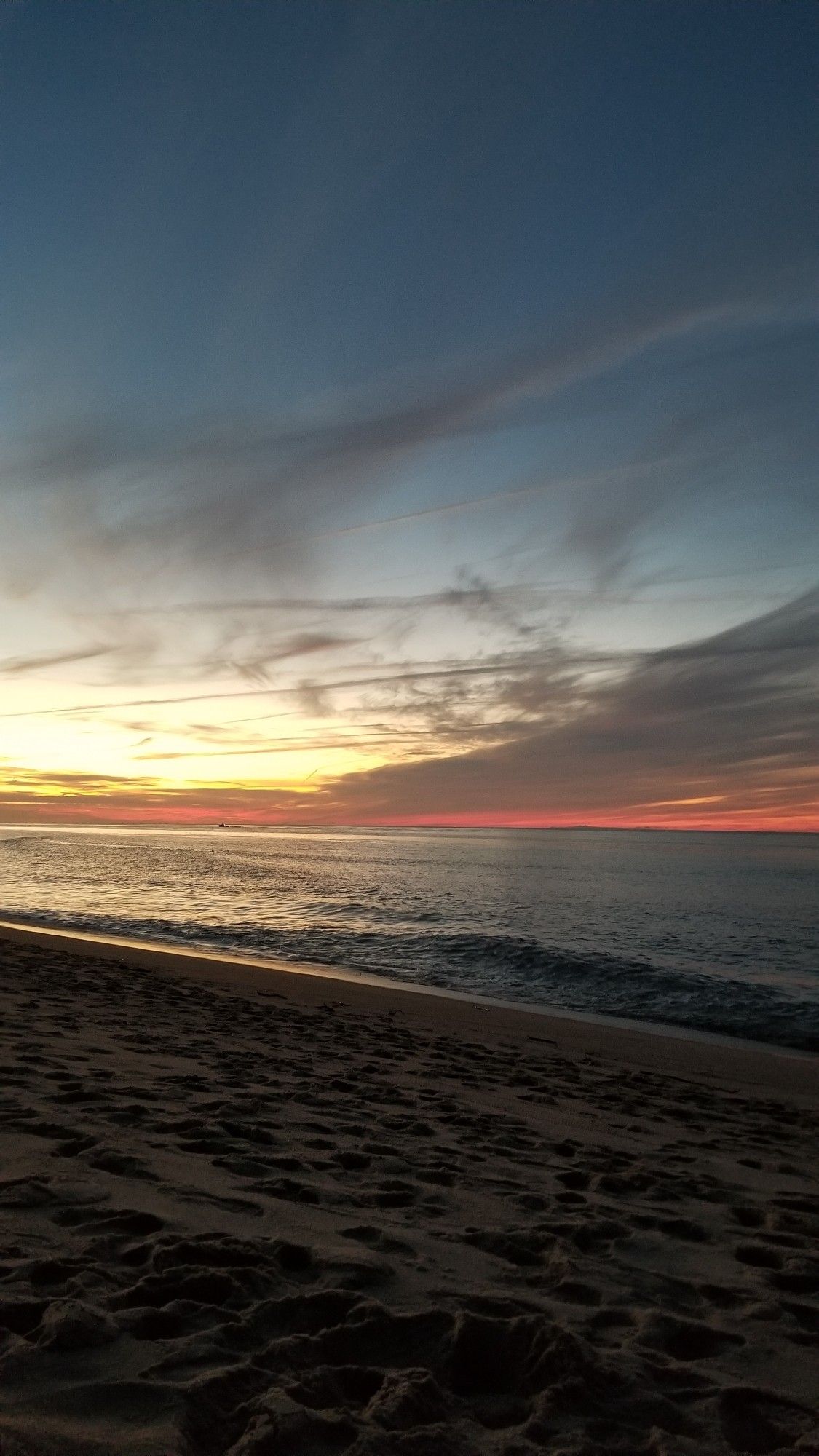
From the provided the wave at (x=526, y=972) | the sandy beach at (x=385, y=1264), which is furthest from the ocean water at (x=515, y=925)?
the sandy beach at (x=385, y=1264)

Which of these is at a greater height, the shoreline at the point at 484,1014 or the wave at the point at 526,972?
the shoreline at the point at 484,1014

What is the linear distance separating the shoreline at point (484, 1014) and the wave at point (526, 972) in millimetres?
632

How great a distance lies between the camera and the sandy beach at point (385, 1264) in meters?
2.80

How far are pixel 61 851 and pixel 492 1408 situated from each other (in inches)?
3017

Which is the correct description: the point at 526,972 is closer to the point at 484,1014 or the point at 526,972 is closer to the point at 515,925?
the point at 484,1014

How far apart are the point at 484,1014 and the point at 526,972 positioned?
5.67 m

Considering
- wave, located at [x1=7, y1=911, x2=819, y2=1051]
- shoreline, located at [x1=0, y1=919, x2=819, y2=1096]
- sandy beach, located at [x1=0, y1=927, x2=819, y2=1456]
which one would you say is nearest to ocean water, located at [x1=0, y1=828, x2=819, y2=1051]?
wave, located at [x1=7, y1=911, x2=819, y2=1051]

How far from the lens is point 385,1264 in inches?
153

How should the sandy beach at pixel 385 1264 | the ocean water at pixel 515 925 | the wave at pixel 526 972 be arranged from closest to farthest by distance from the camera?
the sandy beach at pixel 385 1264, the wave at pixel 526 972, the ocean water at pixel 515 925

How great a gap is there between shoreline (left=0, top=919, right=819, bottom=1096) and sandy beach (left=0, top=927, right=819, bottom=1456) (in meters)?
2.85

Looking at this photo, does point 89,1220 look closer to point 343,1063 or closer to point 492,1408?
point 492,1408

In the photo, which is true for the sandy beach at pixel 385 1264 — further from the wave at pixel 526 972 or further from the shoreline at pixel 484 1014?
the wave at pixel 526 972

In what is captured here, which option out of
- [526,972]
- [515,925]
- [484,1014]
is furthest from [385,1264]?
[515,925]

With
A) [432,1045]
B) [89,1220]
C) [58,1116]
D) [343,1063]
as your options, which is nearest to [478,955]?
[432,1045]
